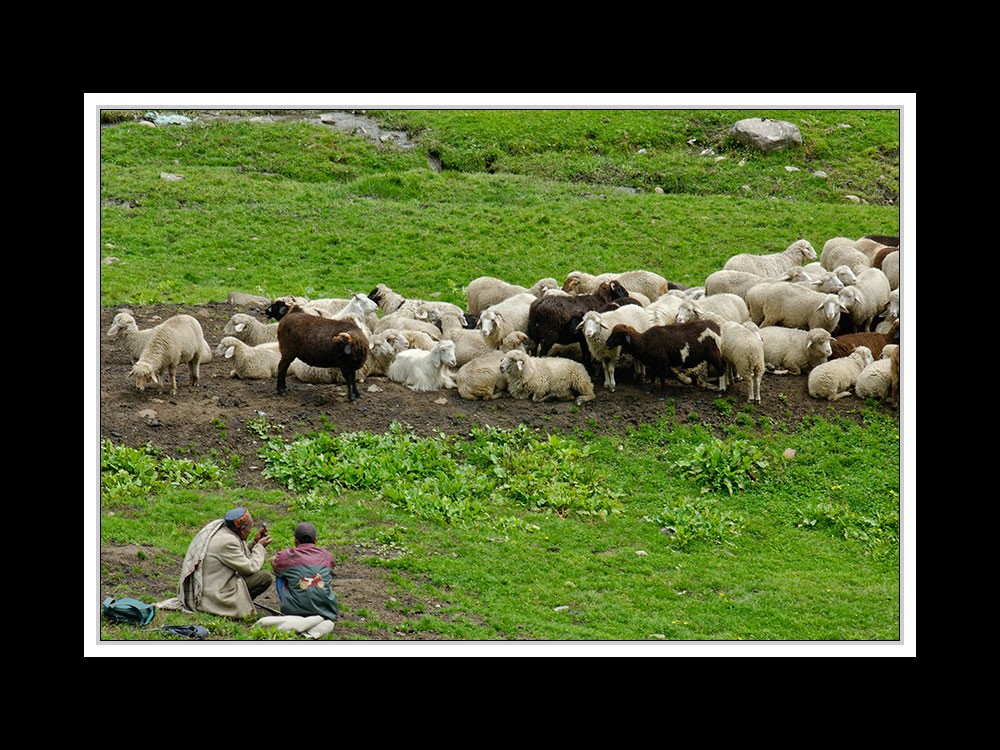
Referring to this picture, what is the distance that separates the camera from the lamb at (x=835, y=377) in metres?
15.5

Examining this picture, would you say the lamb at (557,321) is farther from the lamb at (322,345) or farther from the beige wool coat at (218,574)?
the beige wool coat at (218,574)

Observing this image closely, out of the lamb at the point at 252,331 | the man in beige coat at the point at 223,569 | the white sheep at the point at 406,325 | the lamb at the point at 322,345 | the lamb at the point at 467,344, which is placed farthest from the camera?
the lamb at the point at 252,331

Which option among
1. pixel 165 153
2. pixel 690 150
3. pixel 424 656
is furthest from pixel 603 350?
pixel 165 153

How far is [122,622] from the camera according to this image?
9141 millimetres

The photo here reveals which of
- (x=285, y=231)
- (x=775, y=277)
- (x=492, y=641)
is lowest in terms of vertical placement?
(x=492, y=641)

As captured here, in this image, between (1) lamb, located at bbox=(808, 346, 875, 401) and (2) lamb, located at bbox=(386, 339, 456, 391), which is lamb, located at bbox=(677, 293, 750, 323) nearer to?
(1) lamb, located at bbox=(808, 346, 875, 401)

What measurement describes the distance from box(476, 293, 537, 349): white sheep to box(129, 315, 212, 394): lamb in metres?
4.36

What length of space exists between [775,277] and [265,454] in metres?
10.5

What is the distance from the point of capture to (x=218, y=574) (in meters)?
9.50

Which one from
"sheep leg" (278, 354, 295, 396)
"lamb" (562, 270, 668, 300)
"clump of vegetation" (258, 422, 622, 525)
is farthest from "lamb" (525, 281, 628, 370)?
"sheep leg" (278, 354, 295, 396)

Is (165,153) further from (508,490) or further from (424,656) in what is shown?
(424,656)

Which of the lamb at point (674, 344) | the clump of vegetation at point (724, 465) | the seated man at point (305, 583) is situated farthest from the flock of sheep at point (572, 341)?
the seated man at point (305, 583)

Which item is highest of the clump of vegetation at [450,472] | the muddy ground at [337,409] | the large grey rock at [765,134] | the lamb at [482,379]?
the large grey rock at [765,134]

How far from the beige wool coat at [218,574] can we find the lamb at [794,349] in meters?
9.65
